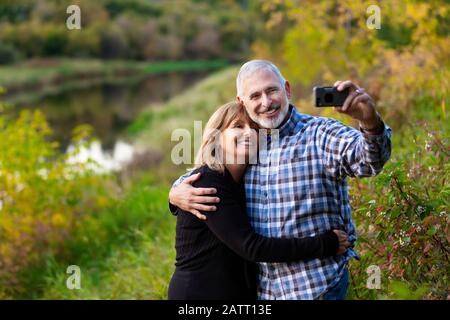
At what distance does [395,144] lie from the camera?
6.55 meters

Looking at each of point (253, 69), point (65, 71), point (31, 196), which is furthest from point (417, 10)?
point (65, 71)

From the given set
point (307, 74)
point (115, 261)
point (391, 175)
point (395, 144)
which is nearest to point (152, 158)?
point (307, 74)

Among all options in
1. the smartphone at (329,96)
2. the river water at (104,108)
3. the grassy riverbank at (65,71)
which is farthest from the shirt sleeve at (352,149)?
the grassy riverbank at (65,71)

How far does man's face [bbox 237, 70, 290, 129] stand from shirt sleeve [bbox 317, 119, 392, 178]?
0.20 metres

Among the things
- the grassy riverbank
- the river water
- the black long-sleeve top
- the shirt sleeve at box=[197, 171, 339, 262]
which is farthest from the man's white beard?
the grassy riverbank

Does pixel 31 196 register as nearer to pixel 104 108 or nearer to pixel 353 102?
pixel 353 102

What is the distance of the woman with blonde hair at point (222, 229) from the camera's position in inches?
117

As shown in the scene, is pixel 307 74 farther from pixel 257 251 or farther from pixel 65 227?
pixel 257 251

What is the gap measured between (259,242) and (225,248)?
226 mm

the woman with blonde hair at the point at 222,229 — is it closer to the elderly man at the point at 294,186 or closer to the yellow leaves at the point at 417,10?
the elderly man at the point at 294,186

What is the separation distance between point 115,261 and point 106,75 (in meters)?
44.8

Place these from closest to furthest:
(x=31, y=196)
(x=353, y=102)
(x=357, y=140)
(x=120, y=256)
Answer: (x=353, y=102) < (x=357, y=140) < (x=120, y=256) < (x=31, y=196)

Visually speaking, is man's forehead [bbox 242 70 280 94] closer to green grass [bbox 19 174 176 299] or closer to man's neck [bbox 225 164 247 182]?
man's neck [bbox 225 164 247 182]

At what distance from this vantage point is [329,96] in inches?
108
